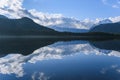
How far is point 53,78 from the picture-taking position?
69.9 feet

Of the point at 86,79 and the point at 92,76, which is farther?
the point at 92,76

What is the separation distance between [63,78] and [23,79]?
2.79m

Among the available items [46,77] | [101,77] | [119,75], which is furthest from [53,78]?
[119,75]

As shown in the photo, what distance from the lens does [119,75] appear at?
23.3 meters

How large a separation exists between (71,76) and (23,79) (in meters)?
3.79

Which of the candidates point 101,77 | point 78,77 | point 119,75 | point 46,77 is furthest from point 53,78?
point 119,75

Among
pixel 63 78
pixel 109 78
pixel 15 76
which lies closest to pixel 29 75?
pixel 15 76

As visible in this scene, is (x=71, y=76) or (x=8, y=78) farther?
(x=71, y=76)

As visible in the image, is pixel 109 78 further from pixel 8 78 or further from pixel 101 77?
pixel 8 78

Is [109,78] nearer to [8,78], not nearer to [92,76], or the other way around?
[92,76]

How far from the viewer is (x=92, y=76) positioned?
74.7ft

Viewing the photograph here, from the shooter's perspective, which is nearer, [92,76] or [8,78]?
[8,78]

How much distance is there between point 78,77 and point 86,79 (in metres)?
1.04

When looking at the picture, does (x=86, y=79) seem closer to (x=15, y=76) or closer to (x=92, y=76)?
(x=92, y=76)
